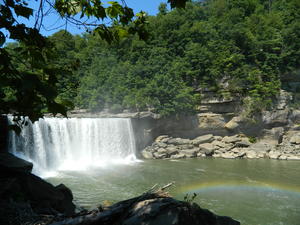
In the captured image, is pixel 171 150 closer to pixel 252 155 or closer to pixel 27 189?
pixel 252 155

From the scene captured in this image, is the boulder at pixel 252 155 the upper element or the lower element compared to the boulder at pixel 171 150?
lower

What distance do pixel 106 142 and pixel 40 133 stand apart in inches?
192

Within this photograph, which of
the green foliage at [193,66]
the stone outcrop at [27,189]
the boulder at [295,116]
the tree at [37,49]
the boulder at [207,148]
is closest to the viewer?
the tree at [37,49]

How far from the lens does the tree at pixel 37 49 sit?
158cm

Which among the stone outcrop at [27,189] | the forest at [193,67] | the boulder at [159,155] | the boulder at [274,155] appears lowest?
the boulder at [274,155]

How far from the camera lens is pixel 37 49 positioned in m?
1.99

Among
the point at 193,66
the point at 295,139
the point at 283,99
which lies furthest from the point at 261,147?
the point at 193,66

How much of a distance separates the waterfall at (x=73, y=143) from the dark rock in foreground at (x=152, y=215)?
1083cm

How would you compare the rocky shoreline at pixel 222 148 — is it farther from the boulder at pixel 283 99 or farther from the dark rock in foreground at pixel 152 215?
the dark rock in foreground at pixel 152 215

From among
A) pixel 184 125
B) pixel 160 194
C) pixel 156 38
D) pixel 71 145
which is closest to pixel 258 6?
pixel 156 38

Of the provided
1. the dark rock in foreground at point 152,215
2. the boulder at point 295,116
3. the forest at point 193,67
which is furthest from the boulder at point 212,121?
the dark rock in foreground at point 152,215

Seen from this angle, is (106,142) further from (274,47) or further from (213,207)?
(274,47)

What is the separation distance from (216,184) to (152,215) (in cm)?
917

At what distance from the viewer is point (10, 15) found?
69.5 inches
